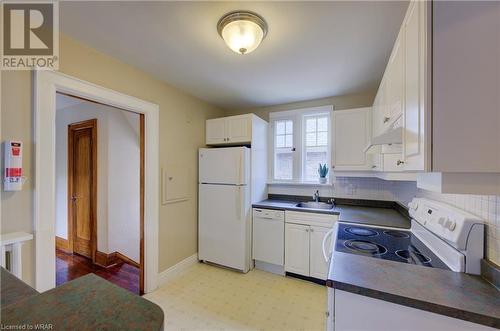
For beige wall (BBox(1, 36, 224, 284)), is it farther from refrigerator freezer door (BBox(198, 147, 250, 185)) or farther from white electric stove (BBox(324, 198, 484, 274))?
white electric stove (BBox(324, 198, 484, 274))

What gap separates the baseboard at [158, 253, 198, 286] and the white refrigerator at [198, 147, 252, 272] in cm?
12

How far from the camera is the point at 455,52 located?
78 centimetres

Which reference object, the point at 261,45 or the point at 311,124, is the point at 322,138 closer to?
the point at 311,124

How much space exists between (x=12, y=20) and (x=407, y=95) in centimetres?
245

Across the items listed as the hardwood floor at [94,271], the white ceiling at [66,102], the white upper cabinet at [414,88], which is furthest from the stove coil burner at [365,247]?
the white ceiling at [66,102]

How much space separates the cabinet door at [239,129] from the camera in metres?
2.95

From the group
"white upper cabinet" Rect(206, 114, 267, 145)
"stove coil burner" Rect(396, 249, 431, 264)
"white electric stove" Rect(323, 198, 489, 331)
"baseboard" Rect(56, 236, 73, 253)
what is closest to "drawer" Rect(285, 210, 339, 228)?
"white electric stove" Rect(323, 198, 489, 331)

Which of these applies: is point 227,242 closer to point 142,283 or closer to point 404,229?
point 142,283

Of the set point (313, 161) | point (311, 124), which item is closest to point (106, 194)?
point (313, 161)

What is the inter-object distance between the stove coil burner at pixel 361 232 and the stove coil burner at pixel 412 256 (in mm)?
320

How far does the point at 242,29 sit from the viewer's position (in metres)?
1.45

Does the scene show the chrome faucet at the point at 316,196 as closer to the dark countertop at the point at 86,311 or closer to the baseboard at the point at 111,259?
the baseboard at the point at 111,259

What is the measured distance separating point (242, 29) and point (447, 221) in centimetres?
171
